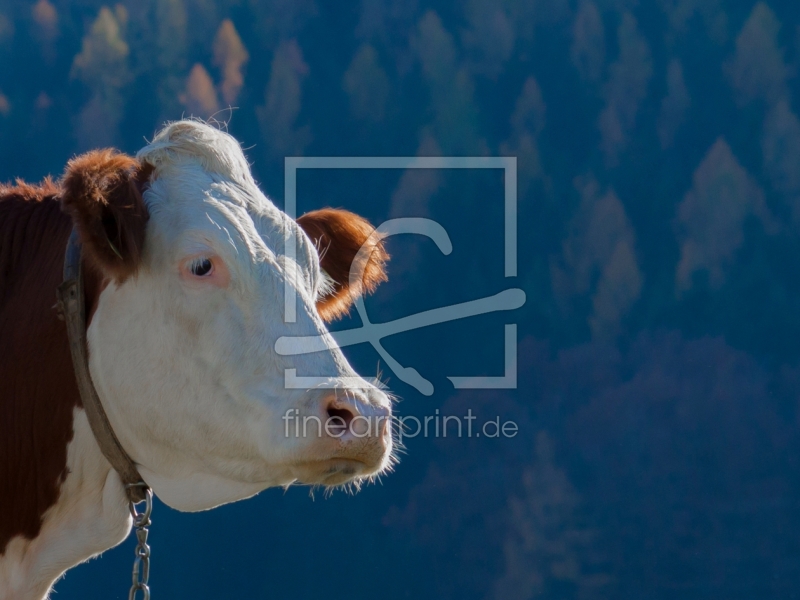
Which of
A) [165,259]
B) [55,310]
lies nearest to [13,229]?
[55,310]

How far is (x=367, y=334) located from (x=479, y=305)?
1.28 meters

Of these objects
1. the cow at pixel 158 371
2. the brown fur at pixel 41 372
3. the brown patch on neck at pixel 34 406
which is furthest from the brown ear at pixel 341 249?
the brown patch on neck at pixel 34 406

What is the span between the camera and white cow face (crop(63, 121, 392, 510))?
2074mm

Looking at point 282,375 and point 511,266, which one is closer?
point 282,375

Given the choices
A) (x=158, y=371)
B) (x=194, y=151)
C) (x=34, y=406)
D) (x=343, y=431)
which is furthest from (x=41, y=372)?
(x=343, y=431)

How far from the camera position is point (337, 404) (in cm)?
202

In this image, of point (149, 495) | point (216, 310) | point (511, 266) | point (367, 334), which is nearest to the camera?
point (216, 310)

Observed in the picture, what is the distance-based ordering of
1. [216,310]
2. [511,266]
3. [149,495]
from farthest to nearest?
1. [511,266]
2. [149,495]
3. [216,310]

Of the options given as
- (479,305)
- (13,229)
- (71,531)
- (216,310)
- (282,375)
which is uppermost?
(479,305)

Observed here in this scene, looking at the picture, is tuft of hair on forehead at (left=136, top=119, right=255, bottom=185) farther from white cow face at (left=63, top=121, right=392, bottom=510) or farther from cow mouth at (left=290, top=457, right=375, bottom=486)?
cow mouth at (left=290, top=457, right=375, bottom=486)

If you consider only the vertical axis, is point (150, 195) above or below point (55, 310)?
above

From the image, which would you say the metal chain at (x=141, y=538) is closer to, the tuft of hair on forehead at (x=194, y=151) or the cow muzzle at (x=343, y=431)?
the cow muzzle at (x=343, y=431)

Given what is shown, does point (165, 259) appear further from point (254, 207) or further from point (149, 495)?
point (149, 495)

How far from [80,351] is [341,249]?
1.01 metres
